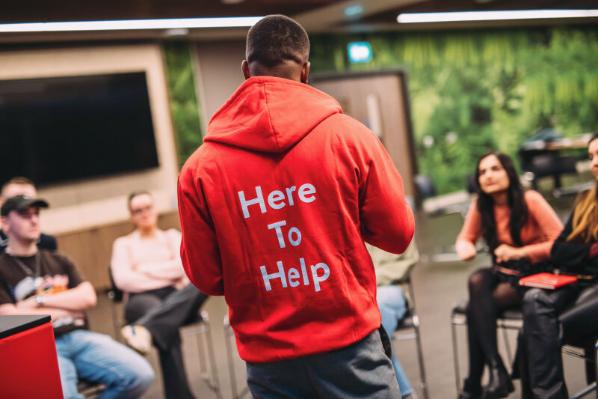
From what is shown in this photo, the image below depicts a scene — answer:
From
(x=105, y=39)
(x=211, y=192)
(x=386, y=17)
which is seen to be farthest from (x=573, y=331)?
(x=386, y=17)

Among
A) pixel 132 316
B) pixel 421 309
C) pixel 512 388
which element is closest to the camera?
pixel 512 388

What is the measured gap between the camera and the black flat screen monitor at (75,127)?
21.7ft

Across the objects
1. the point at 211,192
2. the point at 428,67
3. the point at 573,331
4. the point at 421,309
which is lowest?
the point at 421,309

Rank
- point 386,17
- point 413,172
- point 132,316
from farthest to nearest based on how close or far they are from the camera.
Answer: point 413,172 < point 386,17 < point 132,316

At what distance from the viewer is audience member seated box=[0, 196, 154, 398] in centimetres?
299

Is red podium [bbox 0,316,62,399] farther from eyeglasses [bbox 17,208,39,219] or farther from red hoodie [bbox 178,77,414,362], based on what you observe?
eyeglasses [bbox 17,208,39,219]

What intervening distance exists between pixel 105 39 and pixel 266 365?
254 inches

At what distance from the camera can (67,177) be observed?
6.93 m

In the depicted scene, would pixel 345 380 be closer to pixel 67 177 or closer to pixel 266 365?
pixel 266 365

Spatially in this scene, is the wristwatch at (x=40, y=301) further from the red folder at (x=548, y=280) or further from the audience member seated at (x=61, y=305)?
the red folder at (x=548, y=280)

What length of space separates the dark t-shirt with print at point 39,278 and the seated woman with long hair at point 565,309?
2.04 m

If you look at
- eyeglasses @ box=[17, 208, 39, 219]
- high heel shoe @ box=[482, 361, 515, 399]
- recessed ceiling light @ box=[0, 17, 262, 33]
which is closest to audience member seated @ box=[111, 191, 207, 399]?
eyeglasses @ box=[17, 208, 39, 219]

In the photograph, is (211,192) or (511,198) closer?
(211,192)

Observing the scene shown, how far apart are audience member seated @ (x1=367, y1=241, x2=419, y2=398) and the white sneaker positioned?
1.19m
